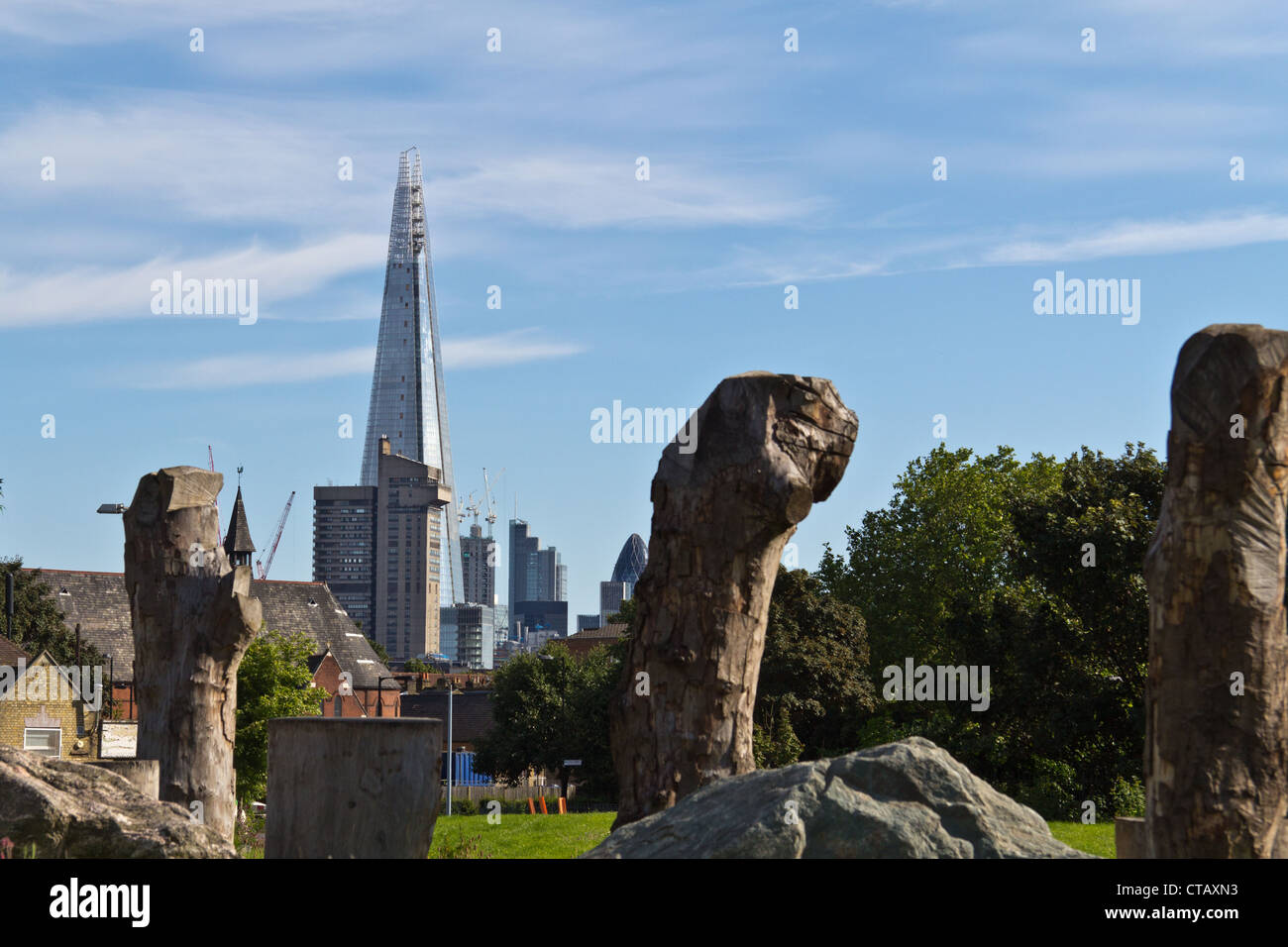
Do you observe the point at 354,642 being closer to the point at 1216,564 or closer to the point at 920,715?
the point at 920,715

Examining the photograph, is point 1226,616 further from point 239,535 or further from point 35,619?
point 239,535

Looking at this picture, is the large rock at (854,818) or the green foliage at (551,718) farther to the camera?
the green foliage at (551,718)

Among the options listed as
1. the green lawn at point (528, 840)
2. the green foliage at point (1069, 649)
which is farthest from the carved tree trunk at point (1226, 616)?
the green foliage at point (1069, 649)

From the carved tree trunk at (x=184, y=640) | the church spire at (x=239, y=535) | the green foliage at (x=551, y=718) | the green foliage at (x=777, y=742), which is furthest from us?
the church spire at (x=239, y=535)

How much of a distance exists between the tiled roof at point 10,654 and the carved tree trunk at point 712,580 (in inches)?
1667

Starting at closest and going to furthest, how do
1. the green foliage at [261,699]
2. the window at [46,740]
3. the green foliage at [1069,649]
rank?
1. the green foliage at [1069,649]
2. the green foliage at [261,699]
3. the window at [46,740]

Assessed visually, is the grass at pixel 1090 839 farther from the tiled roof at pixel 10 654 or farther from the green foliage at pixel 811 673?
the tiled roof at pixel 10 654

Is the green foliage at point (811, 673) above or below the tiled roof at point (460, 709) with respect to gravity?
above

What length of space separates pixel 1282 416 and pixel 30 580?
217ft

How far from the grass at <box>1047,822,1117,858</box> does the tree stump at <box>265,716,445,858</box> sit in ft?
31.5

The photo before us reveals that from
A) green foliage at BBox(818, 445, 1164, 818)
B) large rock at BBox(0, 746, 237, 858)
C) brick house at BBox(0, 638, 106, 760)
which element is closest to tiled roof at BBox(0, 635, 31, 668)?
brick house at BBox(0, 638, 106, 760)

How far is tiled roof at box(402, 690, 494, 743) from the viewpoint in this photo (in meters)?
97.7

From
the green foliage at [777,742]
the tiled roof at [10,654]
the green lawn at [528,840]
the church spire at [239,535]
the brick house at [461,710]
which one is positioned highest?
the church spire at [239,535]

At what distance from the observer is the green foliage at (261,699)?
37906 mm
